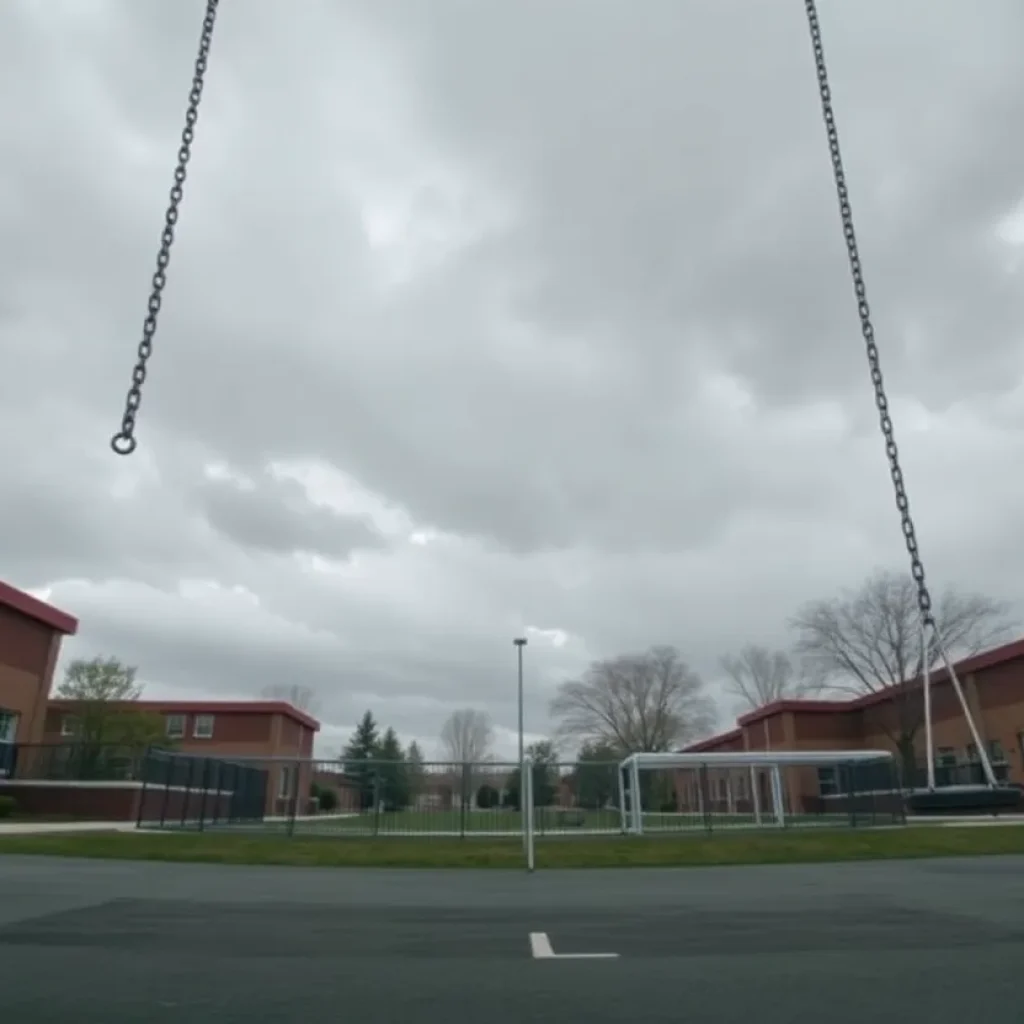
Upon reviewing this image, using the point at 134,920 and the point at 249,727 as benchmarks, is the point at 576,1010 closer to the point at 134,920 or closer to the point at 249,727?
the point at 134,920

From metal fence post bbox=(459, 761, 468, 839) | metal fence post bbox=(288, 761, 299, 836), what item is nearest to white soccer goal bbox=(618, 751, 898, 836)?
metal fence post bbox=(459, 761, 468, 839)

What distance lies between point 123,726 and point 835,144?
133 feet

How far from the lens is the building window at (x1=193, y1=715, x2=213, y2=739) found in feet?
178

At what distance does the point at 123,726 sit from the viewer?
138 ft

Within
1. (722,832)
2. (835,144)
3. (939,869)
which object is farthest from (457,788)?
(835,144)

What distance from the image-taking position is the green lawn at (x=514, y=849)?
1709cm

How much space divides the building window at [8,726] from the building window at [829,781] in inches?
1144

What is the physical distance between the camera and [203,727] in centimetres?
5431

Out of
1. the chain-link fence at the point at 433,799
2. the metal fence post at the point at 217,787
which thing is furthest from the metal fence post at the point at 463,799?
the metal fence post at the point at 217,787

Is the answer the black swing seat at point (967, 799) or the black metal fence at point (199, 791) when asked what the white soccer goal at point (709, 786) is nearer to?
the black metal fence at point (199, 791)

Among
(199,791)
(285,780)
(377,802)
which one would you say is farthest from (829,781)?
(199,791)

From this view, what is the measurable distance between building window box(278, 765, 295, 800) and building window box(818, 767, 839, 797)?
1769 cm

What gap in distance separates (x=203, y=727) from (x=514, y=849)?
129 ft

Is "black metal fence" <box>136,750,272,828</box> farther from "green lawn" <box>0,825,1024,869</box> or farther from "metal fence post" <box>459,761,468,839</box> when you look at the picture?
"metal fence post" <box>459,761,468,839</box>
